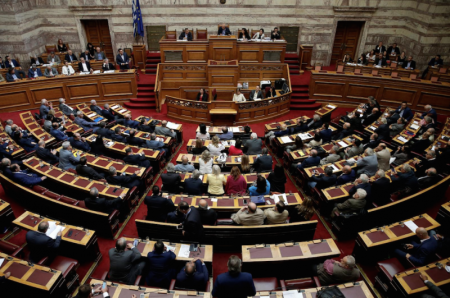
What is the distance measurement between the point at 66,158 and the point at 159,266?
4580 millimetres

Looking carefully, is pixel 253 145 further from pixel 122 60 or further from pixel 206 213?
pixel 122 60

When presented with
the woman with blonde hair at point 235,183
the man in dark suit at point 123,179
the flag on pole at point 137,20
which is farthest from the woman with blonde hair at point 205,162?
the flag on pole at point 137,20

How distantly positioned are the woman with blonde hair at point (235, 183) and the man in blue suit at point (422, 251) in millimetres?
3233

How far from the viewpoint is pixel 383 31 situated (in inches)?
575

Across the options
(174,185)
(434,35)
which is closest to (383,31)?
(434,35)

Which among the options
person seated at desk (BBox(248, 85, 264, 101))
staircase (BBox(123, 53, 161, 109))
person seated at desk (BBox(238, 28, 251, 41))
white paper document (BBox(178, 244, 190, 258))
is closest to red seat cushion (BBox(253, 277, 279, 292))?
white paper document (BBox(178, 244, 190, 258))

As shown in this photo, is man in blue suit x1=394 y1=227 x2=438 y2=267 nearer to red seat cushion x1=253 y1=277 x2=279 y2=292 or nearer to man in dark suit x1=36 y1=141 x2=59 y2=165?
red seat cushion x1=253 y1=277 x2=279 y2=292

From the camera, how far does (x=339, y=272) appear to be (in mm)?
4496

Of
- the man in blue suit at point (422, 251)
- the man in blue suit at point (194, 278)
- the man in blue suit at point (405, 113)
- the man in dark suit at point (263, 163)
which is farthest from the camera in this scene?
the man in blue suit at point (405, 113)

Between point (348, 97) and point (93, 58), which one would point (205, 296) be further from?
point (93, 58)

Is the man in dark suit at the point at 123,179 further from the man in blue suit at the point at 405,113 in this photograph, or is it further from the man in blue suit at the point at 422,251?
the man in blue suit at the point at 405,113

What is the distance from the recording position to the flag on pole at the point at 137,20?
14.2 meters

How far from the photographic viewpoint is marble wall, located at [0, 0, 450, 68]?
14043 mm

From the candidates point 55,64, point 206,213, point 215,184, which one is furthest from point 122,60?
point 206,213
